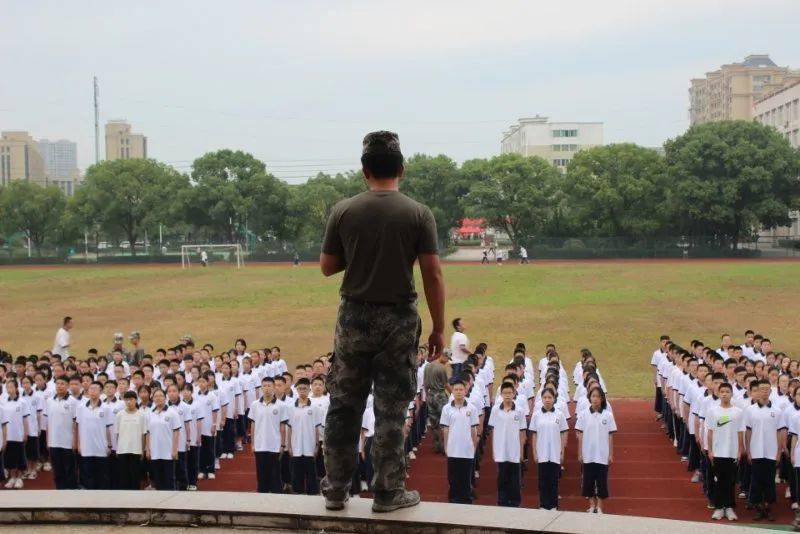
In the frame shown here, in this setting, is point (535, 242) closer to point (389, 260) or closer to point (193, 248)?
point (193, 248)

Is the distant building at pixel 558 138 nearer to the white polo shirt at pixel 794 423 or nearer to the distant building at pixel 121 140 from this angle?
the white polo shirt at pixel 794 423

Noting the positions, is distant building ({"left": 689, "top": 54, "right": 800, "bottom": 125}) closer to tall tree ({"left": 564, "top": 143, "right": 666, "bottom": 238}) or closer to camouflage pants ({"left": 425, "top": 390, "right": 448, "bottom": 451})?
tall tree ({"left": 564, "top": 143, "right": 666, "bottom": 238})

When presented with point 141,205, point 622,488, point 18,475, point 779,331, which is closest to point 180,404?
point 18,475

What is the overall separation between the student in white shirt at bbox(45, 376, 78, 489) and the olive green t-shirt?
27.6 feet

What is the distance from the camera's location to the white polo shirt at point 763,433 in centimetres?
1026

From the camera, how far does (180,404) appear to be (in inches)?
449

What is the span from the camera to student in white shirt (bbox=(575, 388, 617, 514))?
10344mm

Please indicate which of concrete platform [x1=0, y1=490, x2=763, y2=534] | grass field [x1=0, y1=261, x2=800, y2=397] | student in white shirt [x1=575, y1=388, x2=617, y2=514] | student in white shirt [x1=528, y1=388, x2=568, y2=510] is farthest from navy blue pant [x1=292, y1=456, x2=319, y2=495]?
grass field [x1=0, y1=261, x2=800, y2=397]

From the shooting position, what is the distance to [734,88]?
11944cm

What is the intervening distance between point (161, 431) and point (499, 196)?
161ft

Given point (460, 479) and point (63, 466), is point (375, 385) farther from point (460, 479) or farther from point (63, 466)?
point (63, 466)

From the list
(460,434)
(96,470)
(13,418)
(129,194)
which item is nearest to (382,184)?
(460,434)

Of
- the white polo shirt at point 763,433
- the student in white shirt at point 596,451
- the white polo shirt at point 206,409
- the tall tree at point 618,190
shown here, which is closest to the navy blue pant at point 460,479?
the student in white shirt at point 596,451

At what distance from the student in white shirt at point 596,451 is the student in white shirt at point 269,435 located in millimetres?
3675
